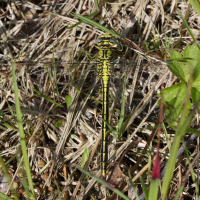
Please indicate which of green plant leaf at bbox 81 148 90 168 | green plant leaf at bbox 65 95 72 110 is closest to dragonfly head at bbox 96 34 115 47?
green plant leaf at bbox 65 95 72 110

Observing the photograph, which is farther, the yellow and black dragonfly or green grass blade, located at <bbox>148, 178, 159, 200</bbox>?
the yellow and black dragonfly

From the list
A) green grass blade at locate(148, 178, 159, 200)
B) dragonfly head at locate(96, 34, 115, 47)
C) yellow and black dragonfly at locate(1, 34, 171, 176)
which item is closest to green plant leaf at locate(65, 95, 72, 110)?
yellow and black dragonfly at locate(1, 34, 171, 176)

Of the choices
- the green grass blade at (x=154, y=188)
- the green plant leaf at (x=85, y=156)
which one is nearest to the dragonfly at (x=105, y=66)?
the green plant leaf at (x=85, y=156)

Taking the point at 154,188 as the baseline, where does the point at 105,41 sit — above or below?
above

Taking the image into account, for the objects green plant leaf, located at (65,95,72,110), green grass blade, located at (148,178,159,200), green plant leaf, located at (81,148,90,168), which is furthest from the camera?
green plant leaf, located at (65,95,72,110)

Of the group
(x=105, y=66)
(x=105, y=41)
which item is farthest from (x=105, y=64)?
(x=105, y=41)

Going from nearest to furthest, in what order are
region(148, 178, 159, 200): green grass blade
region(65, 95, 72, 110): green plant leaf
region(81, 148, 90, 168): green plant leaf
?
region(148, 178, 159, 200): green grass blade < region(81, 148, 90, 168): green plant leaf < region(65, 95, 72, 110): green plant leaf

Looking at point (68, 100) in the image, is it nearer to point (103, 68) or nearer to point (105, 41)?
point (103, 68)

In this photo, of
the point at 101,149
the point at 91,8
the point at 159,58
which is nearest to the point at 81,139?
the point at 101,149

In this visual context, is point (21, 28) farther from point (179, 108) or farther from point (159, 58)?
point (179, 108)

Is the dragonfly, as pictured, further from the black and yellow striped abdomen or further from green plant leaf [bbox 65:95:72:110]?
green plant leaf [bbox 65:95:72:110]

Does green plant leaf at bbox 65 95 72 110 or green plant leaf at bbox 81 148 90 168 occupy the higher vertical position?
green plant leaf at bbox 65 95 72 110

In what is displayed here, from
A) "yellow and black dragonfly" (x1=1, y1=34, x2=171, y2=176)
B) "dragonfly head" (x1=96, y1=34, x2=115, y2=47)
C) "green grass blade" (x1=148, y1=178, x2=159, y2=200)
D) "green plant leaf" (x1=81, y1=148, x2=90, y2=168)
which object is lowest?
"green plant leaf" (x1=81, y1=148, x2=90, y2=168)
